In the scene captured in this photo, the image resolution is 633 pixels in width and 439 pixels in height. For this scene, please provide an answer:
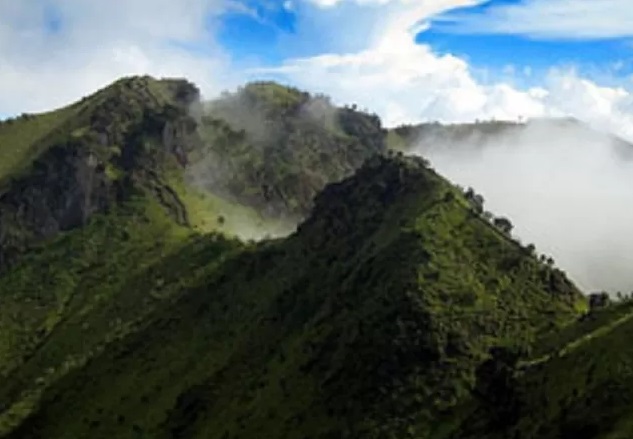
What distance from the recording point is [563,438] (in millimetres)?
191875

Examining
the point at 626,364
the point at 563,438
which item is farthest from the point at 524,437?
the point at 626,364

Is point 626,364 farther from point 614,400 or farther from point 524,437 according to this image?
point 524,437

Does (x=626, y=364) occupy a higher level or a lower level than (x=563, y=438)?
higher

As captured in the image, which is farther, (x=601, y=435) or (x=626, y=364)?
(x=626, y=364)

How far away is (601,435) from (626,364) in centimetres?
1758

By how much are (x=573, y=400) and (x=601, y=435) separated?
13.7m

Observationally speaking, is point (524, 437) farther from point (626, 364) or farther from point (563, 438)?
point (626, 364)

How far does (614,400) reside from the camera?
191125mm

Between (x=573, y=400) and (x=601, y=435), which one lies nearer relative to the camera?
(x=601, y=435)

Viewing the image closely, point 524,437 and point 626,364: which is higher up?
point 626,364

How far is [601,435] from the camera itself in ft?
606

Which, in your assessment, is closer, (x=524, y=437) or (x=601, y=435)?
(x=601, y=435)

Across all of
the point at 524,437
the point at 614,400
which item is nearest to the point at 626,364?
the point at 614,400
